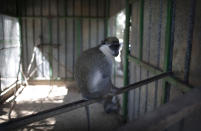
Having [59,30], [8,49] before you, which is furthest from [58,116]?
[59,30]

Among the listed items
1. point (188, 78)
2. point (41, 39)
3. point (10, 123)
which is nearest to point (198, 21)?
point (188, 78)

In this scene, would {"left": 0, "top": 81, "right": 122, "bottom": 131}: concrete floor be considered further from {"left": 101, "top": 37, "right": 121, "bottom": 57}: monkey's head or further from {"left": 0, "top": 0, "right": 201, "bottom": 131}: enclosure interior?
{"left": 101, "top": 37, "right": 121, "bottom": 57}: monkey's head

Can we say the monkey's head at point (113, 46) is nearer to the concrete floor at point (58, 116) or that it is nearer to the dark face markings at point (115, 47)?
the dark face markings at point (115, 47)

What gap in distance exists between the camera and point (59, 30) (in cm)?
796

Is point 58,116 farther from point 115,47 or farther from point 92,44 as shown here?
point 92,44

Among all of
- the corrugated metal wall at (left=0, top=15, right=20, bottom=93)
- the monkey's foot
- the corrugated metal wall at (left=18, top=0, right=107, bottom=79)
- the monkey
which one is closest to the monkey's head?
the monkey

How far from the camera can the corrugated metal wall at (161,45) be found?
1763 mm

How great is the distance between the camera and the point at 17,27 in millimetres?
7629

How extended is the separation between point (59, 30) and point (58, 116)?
388cm

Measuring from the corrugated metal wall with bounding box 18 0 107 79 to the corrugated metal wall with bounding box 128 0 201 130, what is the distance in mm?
4134

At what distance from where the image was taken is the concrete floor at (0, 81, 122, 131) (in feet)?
14.9

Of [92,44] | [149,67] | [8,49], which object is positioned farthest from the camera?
[92,44]

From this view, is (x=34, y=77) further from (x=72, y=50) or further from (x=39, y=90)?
(x=72, y=50)

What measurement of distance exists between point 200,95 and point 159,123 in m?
0.29
